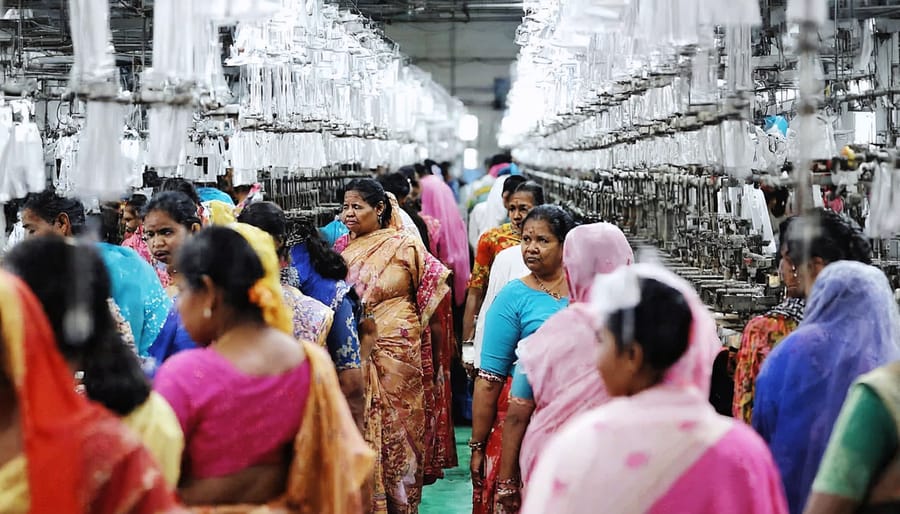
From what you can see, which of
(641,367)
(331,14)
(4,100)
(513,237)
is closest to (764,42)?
(513,237)

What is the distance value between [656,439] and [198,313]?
3.38 feet

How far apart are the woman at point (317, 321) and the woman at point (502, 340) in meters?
0.47

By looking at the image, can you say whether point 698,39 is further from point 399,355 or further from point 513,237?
point 513,237

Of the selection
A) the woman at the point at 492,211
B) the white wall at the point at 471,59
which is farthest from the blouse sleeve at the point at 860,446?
the white wall at the point at 471,59

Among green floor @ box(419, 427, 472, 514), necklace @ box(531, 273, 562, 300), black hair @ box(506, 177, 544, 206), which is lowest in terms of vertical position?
green floor @ box(419, 427, 472, 514)

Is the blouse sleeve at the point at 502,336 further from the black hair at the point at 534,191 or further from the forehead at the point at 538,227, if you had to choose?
the black hair at the point at 534,191

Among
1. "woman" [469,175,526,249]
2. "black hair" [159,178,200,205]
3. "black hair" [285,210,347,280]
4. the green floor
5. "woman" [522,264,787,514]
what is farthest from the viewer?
"woman" [469,175,526,249]

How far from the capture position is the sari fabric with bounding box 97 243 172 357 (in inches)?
169

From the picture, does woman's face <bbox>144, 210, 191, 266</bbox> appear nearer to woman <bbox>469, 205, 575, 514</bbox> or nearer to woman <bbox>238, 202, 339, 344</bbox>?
woman <bbox>238, 202, 339, 344</bbox>

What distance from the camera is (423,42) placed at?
19.7m

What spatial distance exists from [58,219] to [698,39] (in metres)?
2.31

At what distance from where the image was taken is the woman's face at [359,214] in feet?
19.5

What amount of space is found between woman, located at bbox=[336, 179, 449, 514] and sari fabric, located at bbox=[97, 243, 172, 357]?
1479 millimetres

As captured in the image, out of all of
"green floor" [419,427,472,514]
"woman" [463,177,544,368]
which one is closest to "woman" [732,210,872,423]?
"woman" [463,177,544,368]
